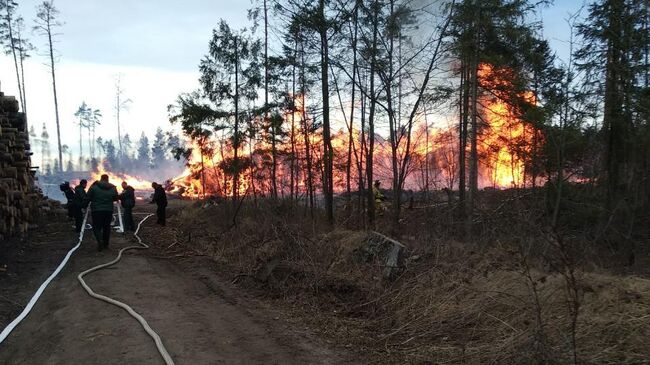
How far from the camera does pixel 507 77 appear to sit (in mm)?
18750

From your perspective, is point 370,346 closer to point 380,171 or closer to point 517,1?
point 517,1

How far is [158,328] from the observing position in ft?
18.9

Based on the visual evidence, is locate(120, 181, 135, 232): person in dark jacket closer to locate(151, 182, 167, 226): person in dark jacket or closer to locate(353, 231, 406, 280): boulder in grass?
locate(151, 182, 167, 226): person in dark jacket

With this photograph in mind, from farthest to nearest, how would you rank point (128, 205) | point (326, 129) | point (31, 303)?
point (326, 129)
point (128, 205)
point (31, 303)

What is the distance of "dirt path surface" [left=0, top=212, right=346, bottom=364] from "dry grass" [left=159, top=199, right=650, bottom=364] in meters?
0.61

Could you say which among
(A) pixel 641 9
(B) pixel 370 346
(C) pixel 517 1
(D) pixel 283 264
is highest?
(C) pixel 517 1

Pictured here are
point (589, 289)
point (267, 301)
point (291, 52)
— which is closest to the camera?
point (589, 289)

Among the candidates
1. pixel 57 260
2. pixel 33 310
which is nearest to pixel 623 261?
pixel 33 310

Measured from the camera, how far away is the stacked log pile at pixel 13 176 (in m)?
12.4

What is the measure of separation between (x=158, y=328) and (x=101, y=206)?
20.9ft

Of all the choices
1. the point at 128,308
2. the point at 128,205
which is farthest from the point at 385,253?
the point at 128,205

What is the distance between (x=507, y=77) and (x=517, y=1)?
2843 millimetres

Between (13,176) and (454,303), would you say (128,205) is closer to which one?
(13,176)

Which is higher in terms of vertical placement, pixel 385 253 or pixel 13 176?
pixel 13 176
